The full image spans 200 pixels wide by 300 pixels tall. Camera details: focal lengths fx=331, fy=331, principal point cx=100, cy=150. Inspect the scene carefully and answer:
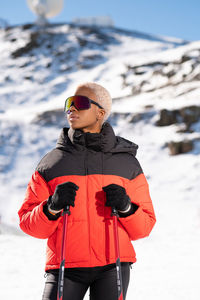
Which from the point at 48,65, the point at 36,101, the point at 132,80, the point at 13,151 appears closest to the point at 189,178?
the point at 13,151

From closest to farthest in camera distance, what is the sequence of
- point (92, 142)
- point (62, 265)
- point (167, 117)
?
point (62, 265), point (92, 142), point (167, 117)

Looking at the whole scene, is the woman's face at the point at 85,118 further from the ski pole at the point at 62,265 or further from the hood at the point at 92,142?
the ski pole at the point at 62,265

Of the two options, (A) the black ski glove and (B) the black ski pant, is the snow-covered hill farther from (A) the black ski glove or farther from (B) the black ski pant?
(A) the black ski glove

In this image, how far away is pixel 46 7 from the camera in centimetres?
7512

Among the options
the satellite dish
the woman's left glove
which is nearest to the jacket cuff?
the woman's left glove

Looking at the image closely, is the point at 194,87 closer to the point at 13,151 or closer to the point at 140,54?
the point at 13,151

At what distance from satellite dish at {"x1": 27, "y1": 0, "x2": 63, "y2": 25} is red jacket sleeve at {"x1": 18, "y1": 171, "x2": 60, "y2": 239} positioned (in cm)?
7551

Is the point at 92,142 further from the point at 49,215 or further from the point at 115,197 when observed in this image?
the point at 49,215

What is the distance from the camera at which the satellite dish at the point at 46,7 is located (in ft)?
240

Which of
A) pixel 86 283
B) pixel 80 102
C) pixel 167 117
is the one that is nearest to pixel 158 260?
pixel 86 283

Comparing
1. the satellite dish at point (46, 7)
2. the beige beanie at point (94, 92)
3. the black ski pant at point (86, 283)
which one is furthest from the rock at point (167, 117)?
the satellite dish at point (46, 7)

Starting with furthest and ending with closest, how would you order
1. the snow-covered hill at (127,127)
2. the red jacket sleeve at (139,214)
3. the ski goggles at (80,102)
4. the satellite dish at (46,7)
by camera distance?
the satellite dish at (46,7)
the snow-covered hill at (127,127)
the ski goggles at (80,102)
the red jacket sleeve at (139,214)

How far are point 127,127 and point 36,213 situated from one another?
18.8 meters

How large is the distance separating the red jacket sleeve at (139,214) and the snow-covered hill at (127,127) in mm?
2788
